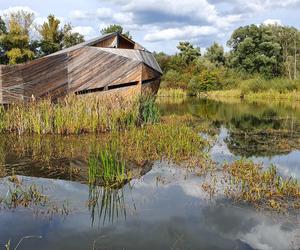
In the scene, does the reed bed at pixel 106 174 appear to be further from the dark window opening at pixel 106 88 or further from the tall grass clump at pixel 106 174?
the dark window opening at pixel 106 88

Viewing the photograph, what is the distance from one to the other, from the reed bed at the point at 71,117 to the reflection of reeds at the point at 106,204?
15.9ft

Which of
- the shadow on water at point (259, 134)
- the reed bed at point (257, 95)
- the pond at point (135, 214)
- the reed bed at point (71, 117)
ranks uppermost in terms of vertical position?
the reed bed at point (257, 95)

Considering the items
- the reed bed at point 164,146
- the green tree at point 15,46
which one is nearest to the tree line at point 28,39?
the green tree at point 15,46

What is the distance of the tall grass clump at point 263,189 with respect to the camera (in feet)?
17.4

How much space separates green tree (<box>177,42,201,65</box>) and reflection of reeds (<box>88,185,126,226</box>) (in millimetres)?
36977

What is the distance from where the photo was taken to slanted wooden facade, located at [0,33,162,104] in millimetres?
12953

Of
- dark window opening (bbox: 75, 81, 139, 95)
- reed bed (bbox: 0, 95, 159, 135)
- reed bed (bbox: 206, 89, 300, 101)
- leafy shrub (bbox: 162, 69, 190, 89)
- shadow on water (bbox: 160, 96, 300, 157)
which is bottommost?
shadow on water (bbox: 160, 96, 300, 157)

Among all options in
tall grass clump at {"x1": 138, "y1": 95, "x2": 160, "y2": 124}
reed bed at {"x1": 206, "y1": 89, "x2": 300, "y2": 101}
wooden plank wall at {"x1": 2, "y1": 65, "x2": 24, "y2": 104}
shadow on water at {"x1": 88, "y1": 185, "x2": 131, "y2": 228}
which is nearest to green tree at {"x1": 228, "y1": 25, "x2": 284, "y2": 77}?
reed bed at {"x1": 206, "y1": 89, "x2": 300, "y2": 101}

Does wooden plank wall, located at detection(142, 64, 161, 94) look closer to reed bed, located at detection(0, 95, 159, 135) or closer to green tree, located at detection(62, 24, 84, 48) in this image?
reed bed, located at detection(0, 95, 159, 135)

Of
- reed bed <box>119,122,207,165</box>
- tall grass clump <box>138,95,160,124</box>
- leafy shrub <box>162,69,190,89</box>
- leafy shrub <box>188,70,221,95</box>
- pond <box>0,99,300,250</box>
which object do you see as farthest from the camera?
leafy shrub <box>162,69,190,89</box>

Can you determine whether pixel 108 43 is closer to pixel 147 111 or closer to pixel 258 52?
pixel 147 111

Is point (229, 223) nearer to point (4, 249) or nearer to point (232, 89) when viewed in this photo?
point (4, 249)

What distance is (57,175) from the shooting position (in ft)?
21.8

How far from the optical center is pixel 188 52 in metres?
41.9
